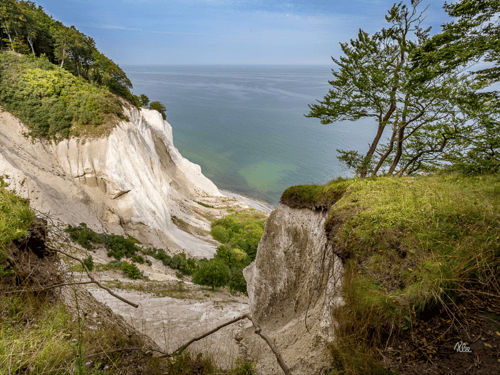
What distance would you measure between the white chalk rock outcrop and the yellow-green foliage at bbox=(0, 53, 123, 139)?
24.6 meters

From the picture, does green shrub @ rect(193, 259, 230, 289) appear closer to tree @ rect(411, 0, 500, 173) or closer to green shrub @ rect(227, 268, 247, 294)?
green shrub @ rect(227, 268, 247, 294)

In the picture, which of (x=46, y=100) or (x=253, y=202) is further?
(x=253, y=202)

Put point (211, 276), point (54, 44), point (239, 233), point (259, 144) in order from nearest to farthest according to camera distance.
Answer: point (211, 276)
point (54, 44)
point (239, 233)
point (259, 144)

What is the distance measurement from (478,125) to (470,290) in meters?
9.50

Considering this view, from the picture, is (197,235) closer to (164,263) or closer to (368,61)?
(164,263)

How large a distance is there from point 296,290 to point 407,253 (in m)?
5.46

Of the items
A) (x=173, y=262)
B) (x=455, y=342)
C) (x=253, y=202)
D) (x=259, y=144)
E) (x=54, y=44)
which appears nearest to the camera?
(x=455, y=342)

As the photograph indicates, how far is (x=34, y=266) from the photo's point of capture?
3258mm

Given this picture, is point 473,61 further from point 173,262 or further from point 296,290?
point 173,262

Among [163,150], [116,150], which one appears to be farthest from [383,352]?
[163,150]

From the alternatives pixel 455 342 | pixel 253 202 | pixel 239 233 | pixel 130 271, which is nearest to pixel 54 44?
pixel 130 271

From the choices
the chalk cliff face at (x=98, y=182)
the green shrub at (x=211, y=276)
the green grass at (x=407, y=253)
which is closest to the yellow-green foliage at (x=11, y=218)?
the green grass at (x=407, y=253)

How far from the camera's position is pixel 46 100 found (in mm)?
24953

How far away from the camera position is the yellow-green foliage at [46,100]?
24.4m
